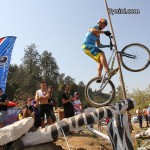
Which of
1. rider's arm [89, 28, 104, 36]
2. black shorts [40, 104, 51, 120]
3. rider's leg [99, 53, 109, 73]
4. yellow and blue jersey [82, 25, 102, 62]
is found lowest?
black shorts [40, 104, 51, 120]

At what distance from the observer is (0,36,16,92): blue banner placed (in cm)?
1135

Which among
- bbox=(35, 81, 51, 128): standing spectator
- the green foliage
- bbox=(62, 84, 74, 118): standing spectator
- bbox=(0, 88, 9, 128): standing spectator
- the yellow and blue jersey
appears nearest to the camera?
the yellow and blue jersey

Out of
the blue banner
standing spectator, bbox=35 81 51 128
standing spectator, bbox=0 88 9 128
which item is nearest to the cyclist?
standing spectator, bbox=35 81 51 128

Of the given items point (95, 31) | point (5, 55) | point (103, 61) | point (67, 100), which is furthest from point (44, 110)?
point (5, 55)

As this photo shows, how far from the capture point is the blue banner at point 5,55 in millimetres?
11353

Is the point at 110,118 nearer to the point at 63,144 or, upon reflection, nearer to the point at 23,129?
the point at 23,129

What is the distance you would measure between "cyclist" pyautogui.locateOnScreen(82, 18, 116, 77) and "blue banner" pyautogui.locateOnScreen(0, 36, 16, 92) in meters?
4.36

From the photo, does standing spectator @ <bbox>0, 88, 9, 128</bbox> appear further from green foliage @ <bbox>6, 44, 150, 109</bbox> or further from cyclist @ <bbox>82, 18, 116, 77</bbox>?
green foliage @ <bbox>6, 44, 150, 109</bbox>

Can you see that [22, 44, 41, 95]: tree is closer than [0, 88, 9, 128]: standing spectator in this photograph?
No

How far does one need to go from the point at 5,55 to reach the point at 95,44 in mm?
5015


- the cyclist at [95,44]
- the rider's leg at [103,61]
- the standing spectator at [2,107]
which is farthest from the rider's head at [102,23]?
the standing spectator at [2,107]

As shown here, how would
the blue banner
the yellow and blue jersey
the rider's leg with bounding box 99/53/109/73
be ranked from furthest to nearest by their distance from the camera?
the blue banner < the yellow and blue jersey < the rider's leg with bounding box 99/53/109/73

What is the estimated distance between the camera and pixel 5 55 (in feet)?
39.6

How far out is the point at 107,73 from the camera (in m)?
8.30
